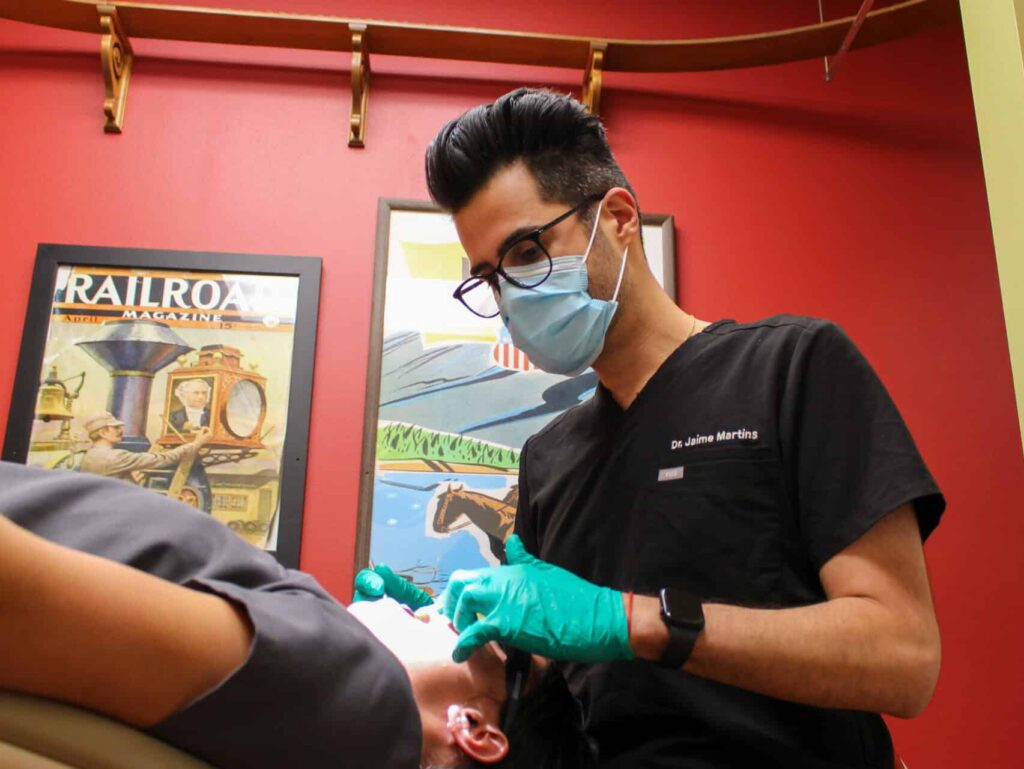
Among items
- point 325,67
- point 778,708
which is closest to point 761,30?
point 325,67

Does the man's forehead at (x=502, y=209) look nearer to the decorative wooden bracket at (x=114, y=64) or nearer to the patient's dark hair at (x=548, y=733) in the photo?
the patient's dark hair at (x=548, y=733)

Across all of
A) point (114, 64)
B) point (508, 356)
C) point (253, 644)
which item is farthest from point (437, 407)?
point (253, 644)

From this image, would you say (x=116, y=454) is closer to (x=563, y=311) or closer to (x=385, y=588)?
(x=385, y=588)

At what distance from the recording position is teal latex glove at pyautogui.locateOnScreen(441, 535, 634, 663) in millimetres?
874

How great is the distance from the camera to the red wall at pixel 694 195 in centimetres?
192

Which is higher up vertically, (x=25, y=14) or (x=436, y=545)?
(x=25, y=14)

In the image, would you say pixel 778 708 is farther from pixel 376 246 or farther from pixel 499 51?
pixel 499 51

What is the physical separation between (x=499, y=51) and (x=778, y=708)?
1753 millimetres

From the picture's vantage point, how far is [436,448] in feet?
6.24

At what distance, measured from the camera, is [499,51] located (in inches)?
80.2

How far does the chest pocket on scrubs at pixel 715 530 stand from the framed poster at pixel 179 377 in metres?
1.05

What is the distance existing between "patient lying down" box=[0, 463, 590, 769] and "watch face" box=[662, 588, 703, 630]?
0.31 meters

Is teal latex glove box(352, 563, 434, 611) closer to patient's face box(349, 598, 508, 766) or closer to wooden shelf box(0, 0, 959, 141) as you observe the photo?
patient's face box(349, 598, 508, 766)

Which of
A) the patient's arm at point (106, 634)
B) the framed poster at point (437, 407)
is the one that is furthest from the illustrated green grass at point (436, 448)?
the patient's arm at point (106, 634)
